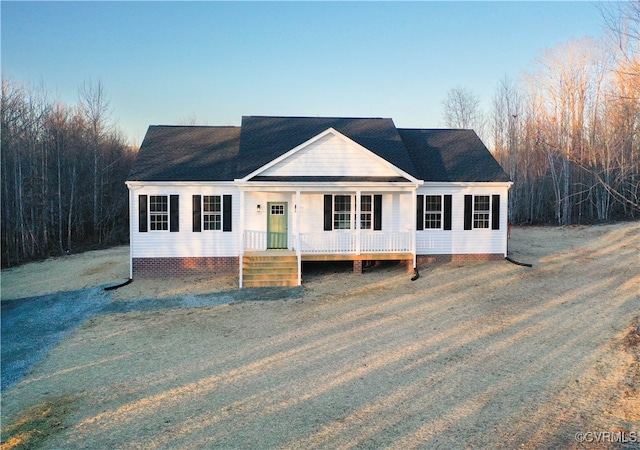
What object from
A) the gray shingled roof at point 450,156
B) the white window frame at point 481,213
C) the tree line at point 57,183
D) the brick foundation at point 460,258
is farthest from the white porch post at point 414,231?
the tree line at point 57,183

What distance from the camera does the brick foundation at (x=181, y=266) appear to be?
1563 centimetres

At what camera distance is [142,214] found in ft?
51.2

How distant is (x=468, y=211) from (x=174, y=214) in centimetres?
1118

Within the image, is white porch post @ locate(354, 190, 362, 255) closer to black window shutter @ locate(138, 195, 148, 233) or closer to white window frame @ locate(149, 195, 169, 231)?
white window frame @ locate(149, 195, 169, 231)

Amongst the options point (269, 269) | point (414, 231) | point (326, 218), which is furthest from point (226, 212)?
point (414, 231)

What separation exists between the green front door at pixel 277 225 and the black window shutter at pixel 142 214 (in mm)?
4497

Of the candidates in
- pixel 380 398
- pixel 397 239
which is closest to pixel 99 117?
pixel 397 239

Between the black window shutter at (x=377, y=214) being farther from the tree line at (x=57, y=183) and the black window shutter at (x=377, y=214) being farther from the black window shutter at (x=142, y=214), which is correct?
the tree line at (x=57, y=183)

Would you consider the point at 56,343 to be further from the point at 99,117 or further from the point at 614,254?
the point at 99,117

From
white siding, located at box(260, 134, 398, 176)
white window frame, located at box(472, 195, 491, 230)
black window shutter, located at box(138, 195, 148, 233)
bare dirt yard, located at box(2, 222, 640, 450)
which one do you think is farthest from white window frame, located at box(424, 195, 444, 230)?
black window shutter, located at box(138, 195, 148, 233)

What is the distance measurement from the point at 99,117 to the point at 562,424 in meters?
32.5

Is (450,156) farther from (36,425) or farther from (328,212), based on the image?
(36,425)

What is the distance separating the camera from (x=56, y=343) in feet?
31.1

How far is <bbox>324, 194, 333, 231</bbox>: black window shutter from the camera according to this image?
16.2m
